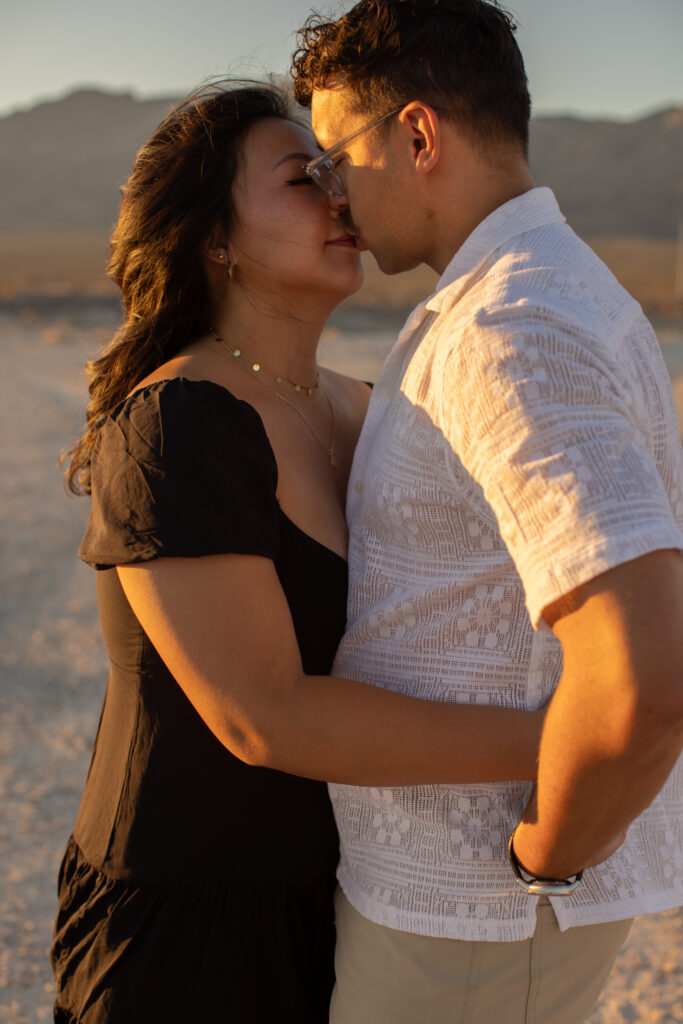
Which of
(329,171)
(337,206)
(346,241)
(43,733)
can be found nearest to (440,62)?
(329,171)

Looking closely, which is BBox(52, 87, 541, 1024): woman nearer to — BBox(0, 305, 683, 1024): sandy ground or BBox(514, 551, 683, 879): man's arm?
BBox(514, 551, 683, 879): man's arm

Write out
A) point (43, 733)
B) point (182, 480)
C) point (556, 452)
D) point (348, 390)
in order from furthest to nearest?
point (43, 733) < point (348, 390) < point (182, 480) < point (556, 452)

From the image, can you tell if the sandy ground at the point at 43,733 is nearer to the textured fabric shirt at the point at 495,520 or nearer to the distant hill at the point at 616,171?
the textured fabric shirt at the point at 495,520

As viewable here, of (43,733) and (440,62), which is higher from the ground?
(440,62)

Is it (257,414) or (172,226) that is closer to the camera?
(257,414)

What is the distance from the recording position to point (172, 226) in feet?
6.89

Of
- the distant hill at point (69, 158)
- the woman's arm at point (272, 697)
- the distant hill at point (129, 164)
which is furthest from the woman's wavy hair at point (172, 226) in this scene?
the distant hill at point (69, 158)

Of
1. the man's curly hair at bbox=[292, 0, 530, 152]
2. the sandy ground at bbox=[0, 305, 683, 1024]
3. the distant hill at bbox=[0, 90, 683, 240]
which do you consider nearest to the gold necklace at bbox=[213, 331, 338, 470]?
the man's curly hair at bbox=[292, 0, 530, 152]

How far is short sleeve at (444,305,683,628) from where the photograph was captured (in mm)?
1091

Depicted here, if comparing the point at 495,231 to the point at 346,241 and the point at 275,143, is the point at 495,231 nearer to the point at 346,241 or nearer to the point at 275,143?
the point at 346,241

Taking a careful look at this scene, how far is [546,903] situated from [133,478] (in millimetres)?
968

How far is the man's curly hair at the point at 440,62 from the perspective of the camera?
163 centimetres

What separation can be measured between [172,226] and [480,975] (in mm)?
1631

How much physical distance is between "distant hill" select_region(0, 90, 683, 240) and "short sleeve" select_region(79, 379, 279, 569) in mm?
83063
